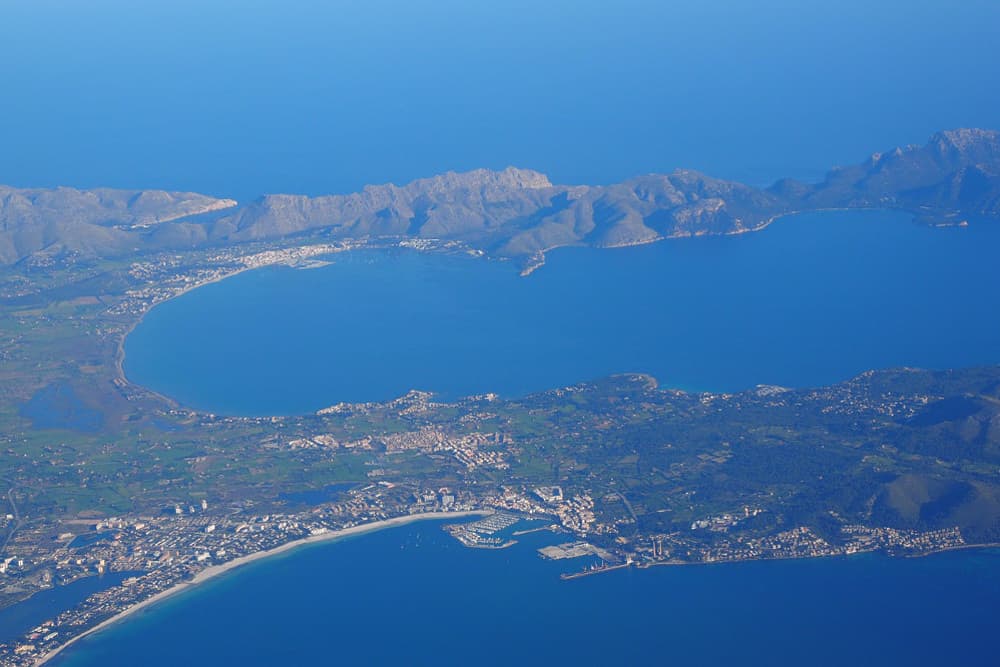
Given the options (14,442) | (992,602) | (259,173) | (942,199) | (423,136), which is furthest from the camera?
(423,136)

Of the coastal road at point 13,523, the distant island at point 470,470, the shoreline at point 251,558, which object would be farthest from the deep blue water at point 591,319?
the shoreline at point 251,558

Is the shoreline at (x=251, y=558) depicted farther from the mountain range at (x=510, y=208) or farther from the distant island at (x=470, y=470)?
the mountain range at (x=510, y=208)

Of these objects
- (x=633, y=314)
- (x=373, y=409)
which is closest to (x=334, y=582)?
(x=373, y=409)

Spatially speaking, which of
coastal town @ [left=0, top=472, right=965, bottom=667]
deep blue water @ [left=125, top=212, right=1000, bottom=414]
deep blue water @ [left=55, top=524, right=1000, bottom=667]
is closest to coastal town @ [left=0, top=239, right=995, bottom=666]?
coastal town @ [left=0, top=472, right=965, bottom=667]

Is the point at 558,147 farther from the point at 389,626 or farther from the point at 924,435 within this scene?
the point at 389,626

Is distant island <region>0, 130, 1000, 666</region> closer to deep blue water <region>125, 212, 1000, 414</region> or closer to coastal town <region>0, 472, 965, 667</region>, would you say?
coastal town <region>0, 472, 965, 667</region>

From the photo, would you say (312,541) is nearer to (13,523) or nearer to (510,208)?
(13,523)

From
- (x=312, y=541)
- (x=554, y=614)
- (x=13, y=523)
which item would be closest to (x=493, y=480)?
(x=312, y=541)
